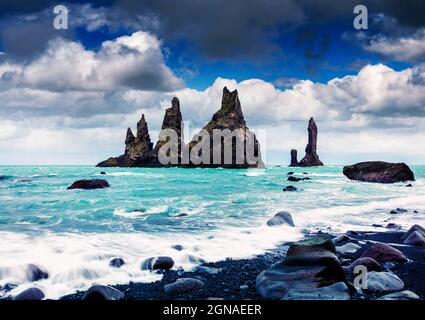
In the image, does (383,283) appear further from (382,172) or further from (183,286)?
(382,172)

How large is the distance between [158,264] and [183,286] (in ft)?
4.85

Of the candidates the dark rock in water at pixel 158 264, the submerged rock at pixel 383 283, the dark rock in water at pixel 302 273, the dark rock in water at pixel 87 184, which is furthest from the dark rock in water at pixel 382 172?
the dark rock in water at pixel 158 264

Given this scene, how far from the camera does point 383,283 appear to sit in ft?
16.7

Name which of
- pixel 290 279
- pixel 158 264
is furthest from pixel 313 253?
pixel 158 264

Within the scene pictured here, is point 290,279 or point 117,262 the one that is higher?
point 290,279

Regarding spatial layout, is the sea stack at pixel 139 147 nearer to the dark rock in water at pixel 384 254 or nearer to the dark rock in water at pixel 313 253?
the dark rock in water at pixel 384 254

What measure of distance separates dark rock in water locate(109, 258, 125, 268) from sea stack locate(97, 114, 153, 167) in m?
114

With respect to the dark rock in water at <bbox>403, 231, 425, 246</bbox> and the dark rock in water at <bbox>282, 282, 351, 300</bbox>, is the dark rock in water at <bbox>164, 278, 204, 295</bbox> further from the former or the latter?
the dark rock in water at <bbox>403, 231, 425, 246</bbox>

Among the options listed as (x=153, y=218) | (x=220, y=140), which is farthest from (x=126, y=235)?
(x=220, y=140)

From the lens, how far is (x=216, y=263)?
7.02 metres

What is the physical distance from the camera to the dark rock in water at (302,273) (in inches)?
195

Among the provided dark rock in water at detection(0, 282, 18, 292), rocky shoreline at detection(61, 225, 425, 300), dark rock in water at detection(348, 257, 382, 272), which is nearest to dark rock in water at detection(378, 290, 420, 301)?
rocky shoreline at detection(61, 225, 425, 300)

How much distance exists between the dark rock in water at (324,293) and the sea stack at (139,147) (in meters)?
117
